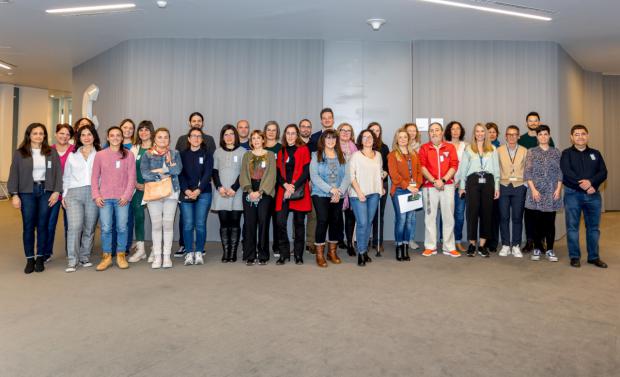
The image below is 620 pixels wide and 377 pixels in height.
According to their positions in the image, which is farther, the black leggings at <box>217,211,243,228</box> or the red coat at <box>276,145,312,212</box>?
the black leggings at <box>217,211,243,228</box>

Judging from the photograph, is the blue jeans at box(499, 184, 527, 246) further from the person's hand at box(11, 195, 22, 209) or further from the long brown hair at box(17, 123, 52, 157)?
the person's hand at box(11, 195, 22, 209)

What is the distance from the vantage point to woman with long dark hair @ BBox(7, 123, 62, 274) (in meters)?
4.41

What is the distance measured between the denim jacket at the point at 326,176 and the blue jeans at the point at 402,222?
0.70 meters

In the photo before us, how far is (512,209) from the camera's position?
546cm

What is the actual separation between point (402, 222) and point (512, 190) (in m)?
1.48

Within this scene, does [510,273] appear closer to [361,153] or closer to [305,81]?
[361,153]

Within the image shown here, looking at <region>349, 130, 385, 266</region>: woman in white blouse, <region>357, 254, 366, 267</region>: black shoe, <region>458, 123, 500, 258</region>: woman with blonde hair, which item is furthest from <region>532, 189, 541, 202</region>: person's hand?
<region>357, 254, 366, 267</region>: black shoe

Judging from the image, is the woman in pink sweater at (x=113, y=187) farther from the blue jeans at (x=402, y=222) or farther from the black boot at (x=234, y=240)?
the blue jeans at (x=402, y=222)

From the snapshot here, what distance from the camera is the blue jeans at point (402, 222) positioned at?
5.09m

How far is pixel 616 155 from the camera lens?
10344mm

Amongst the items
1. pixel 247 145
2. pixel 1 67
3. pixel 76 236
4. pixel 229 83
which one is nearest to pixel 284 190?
pixel 247 145

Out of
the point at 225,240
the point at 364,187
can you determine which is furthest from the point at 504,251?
the point at 225,240

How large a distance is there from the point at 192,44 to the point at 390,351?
19.2 ft

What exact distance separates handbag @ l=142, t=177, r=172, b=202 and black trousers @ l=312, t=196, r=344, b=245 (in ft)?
5.11
